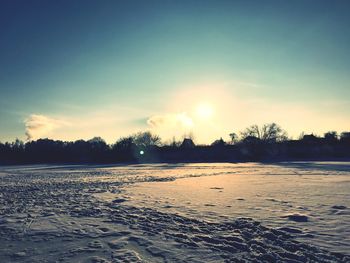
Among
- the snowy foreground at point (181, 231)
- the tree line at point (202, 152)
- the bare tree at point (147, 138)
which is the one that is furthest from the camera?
the bare tree at point (147, 138)

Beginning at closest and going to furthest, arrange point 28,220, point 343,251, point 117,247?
point 343,251 → point 117,247 → point 28,220

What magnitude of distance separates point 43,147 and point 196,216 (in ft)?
334

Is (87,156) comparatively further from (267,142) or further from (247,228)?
(247,228)

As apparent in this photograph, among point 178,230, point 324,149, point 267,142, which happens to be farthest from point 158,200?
point 267,142

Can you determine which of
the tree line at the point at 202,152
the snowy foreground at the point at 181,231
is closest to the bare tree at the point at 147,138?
the tree line at the point at 202,152

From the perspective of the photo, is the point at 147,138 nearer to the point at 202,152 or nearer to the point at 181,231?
the point at 202,152

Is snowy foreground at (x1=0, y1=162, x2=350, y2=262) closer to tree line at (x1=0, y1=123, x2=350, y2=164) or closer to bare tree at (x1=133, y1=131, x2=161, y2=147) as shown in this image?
tree line at (x1=0, y1=123, x2=350, y2=164)

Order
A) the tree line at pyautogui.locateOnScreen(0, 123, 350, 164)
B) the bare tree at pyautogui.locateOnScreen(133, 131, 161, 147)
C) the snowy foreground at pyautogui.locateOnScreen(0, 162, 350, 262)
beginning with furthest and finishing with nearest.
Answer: the bare tree at pyautogui.locateOnScreen(133, 131, 161, 147)
the tree line at pyautogui.locateOnScreen(0, 123, 350, 164)
the snowy foreground at pyautogui.locateOnScreen(0, 162, 350, 262)

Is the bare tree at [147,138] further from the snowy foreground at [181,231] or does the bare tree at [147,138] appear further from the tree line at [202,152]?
the snowy foreground at [181,231]

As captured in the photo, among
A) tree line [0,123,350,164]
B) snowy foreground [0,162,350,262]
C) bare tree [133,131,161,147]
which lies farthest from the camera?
bare tree [133,131,161,147]

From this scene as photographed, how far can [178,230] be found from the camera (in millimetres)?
6910

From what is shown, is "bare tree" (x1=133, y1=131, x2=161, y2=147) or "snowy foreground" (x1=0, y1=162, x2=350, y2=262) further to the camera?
"bare tree" (x1=133, y1=131, x2=161, y2=147)

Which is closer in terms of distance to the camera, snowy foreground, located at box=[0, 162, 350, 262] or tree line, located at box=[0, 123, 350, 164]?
snowy foreground, located at box=[0, 162, 350, 262]

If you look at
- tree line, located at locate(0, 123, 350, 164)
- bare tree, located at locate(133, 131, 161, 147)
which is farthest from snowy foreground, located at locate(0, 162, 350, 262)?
bare tree, located at locate(133, 131, 161, 147)
